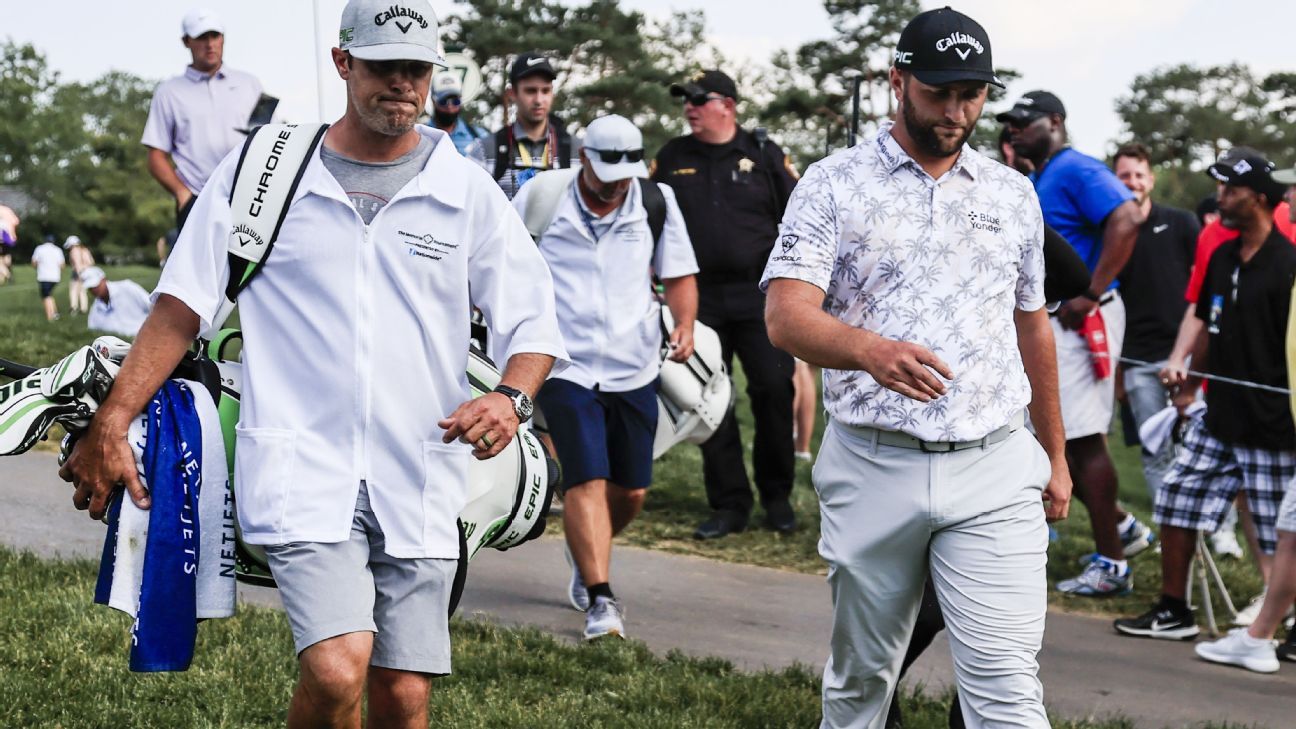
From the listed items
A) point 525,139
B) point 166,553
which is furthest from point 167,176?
point 166,553

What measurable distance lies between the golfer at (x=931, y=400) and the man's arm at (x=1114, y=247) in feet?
11.8

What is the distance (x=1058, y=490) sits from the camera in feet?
14.1

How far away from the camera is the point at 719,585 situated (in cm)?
752

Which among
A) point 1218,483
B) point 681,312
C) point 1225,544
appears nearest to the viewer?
point 1218,483

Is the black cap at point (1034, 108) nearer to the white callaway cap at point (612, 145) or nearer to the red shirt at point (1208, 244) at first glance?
the red shirt at point (1208, 244)

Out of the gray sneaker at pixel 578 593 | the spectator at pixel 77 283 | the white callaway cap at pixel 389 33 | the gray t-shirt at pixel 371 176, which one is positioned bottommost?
the spectator at pixel 77 283

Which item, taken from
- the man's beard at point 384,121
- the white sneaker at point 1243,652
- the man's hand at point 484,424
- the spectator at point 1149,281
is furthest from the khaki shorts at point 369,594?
the spectator at point 1149,281

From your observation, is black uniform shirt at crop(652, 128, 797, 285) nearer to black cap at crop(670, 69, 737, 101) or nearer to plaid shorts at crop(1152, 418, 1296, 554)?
black cap at crop(670, 69, 737, 101)

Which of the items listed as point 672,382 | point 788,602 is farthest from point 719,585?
point 672,382

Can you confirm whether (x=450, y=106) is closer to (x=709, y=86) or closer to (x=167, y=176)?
(x=709, y=86)

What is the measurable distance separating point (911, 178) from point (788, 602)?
144 inches

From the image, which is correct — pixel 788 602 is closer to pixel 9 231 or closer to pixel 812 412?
pixel 812 412

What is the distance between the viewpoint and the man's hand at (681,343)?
7074 mm

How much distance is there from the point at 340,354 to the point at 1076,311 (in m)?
5.02
